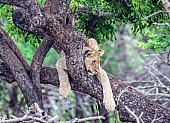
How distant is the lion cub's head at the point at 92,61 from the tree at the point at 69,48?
56mm

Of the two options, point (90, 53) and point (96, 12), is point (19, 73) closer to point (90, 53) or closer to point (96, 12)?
point (90, 53)

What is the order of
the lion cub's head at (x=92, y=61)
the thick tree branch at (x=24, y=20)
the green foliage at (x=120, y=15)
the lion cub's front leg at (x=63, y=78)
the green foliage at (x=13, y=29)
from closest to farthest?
the thick tree branch at (x=24, y=20), the lion cub's head at (x=92, y=61), the lion cub's front leg at (x=63, y=78), the green foliage at (x=120, y=15), the green foliage at (x=13, y=29)

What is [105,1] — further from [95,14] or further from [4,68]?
[4,68]

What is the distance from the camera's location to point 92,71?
4328mm

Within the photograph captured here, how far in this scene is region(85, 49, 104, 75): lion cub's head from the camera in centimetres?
426

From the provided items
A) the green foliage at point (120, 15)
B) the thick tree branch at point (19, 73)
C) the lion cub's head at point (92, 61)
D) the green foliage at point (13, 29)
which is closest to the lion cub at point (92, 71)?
the lion cub's head at point (92, 61)

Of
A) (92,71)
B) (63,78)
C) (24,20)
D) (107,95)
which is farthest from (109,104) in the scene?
(24,20)

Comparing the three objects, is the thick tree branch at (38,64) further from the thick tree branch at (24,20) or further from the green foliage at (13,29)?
the green foliage at (13,29)

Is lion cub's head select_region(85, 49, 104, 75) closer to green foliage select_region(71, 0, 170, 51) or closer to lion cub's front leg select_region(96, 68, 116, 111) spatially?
lion cub's front leg select_region(96, 68, 116, 111)

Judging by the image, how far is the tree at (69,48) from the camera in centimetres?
399

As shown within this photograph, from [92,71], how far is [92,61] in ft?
0.35

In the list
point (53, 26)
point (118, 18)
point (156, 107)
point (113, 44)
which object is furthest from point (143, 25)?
point (113, 44)

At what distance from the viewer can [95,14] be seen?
4578 millimetres

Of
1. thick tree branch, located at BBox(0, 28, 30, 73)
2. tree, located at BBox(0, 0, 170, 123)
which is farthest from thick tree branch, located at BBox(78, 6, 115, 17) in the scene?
thick tree branch, located at BBox(0, 28, 30, 73)
